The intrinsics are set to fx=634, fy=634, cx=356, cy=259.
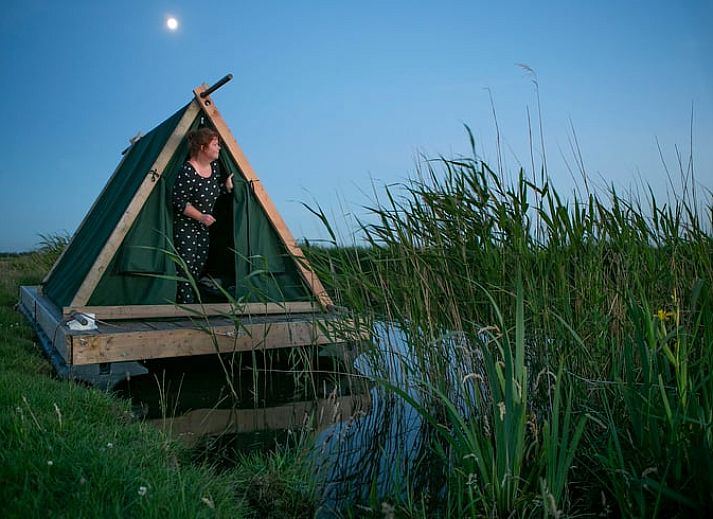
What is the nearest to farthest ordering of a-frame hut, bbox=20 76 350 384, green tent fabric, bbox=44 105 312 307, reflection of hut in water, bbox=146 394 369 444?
reflection of hut in water, bbox=146 394 369 444 → a-frame hut, bbox=20 76 350 384 → green tent fabric, bbox=44 105 312 307

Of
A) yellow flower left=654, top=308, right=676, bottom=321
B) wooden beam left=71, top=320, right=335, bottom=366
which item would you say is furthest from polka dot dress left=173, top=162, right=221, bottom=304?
yellow flower left=654, top=308, right=676, bottom=321

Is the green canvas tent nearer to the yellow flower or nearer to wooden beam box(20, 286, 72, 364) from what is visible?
wooden beam box(20, 286, 72, 364)

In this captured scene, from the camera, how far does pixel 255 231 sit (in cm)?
532

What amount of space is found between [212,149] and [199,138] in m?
0.13

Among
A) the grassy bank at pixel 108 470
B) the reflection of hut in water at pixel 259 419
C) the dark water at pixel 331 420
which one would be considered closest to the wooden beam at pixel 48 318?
the dark water at pixel 331 420

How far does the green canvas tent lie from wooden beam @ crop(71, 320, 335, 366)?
252 millimetres

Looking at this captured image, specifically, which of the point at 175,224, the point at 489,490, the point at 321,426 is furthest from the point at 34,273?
the point at 489,490

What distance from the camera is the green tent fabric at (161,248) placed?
4977 mm

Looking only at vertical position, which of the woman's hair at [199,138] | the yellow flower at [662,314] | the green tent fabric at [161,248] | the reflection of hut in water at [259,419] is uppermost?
the woman's hair at [199,138]

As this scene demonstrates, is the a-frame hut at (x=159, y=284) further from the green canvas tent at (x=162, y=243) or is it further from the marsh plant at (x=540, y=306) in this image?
the marsh plant at (x=540, y=306)

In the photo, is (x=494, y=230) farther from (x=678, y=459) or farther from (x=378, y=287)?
(x=678, y=459)

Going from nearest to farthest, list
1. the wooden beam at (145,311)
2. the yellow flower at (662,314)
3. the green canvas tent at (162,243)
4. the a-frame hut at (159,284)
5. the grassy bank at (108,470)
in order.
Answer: the grassy bank at (108,470)
the yellow flower at (662,314)
the a-frame hut at (159,284)
the wooden beam at (145,311)
the green canvas tent at (162,243)

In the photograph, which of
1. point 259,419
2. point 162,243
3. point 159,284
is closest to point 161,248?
point 162,243

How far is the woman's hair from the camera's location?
4.98 meters
